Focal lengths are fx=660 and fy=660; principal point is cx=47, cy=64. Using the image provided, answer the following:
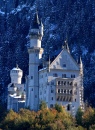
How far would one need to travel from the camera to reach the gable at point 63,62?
105812 mm

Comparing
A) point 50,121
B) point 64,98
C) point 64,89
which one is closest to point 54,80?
point 64,89

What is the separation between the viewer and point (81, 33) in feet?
635

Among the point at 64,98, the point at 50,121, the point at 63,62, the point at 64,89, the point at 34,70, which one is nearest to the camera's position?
the point at 50,121

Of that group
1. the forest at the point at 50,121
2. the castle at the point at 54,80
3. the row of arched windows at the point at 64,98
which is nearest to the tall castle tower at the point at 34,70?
the castle at the point at 54,80

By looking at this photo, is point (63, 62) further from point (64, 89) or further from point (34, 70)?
point (34, 70)

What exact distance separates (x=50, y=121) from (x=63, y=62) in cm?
1528

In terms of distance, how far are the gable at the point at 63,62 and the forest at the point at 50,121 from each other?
9.54 m

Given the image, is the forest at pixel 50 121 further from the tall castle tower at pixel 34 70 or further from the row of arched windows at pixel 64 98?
the tall castle tower at pixel 34 70

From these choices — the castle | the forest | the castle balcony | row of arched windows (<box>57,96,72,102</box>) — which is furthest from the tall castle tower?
the forest

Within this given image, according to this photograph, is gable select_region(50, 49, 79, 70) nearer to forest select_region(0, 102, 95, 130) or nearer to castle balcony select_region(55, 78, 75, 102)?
castle balcony select_region(55, 78, 75, 102)

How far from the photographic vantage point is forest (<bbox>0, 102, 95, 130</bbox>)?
9200 cm

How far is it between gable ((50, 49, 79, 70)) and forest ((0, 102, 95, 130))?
31.3ft

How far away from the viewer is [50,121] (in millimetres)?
93688

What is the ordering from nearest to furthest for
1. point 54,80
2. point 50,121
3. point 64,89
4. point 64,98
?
point 50,121 → point 54,80 → point 64,98 → point 64,89
